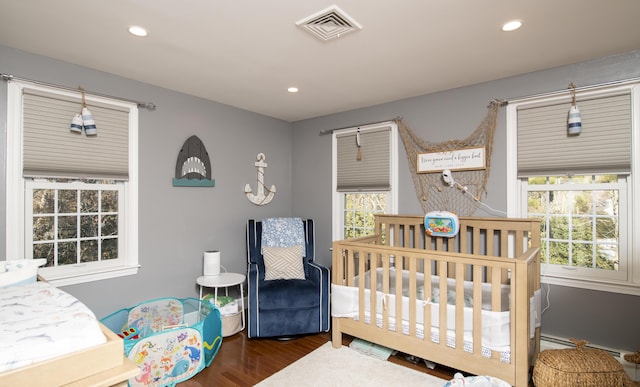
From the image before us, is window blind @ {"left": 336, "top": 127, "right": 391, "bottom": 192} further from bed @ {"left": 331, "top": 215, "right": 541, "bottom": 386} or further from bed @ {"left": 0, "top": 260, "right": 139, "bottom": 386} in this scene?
bed @ {"left": 0, "top": 260, "right": 139, "bottom": 386}

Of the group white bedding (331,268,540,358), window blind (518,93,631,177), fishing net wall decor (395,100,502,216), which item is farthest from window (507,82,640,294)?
white bedding (331,268,540,358)

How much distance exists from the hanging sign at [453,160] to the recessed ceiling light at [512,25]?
3.79 ft

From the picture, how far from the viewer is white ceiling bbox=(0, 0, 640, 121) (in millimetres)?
1806

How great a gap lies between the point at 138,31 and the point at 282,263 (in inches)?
88.3

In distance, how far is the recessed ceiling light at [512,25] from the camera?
194cm

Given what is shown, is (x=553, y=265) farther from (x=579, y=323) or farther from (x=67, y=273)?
(x=67, y=273)

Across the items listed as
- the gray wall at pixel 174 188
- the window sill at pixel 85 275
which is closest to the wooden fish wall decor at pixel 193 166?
the gray wall at pixel 174 188

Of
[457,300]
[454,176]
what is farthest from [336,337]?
[454,176]

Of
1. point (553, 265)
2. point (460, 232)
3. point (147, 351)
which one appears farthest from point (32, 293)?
point (553, 265)

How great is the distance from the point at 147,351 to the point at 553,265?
10.0ft

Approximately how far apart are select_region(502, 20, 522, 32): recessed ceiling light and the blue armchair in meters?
2.32

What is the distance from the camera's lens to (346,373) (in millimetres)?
2416

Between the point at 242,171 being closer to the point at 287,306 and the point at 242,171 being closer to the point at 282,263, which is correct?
the point at 282,263

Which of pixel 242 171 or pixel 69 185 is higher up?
pixel 242 171
